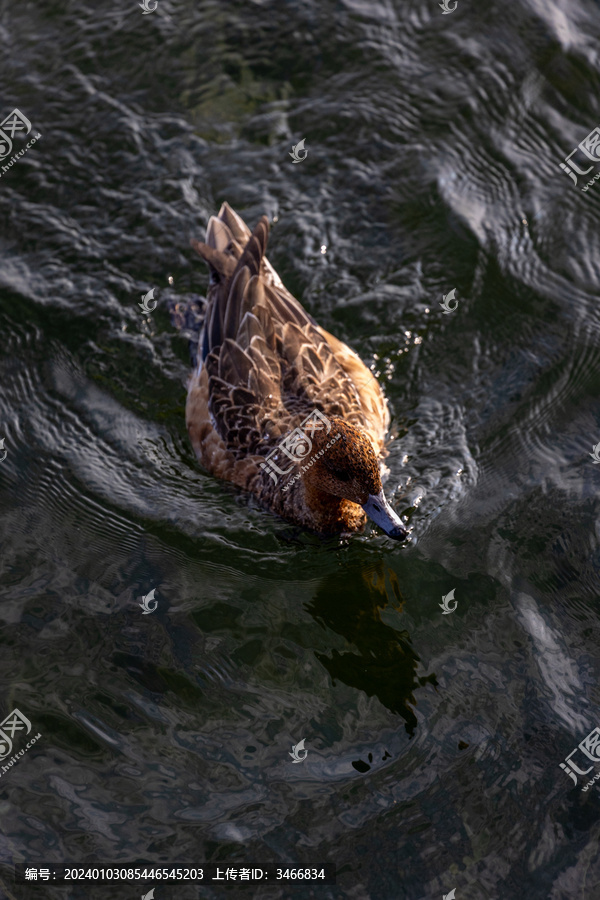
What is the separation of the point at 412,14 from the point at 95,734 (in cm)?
804

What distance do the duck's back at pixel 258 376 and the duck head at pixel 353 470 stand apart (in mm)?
433

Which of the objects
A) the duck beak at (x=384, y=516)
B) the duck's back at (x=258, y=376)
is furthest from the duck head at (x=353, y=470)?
the duck's back at (x=258, y=376)

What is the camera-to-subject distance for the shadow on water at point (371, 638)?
5.79m

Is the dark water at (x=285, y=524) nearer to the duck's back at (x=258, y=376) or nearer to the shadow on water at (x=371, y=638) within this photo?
the shadow on water at (x=371, y=638)

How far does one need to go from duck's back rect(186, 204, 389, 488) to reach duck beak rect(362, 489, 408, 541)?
31.5 inches

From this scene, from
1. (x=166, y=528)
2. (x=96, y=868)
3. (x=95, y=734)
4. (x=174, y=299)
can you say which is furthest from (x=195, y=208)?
(x=96, y=868)

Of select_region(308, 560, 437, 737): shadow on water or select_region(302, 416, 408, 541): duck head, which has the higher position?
select_region(302, 416, 408, 541): duck head

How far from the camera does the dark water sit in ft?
17.5

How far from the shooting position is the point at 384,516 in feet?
19.6

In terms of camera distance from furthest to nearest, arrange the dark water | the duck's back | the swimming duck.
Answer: the duck's back → the swimming duck → the dark water

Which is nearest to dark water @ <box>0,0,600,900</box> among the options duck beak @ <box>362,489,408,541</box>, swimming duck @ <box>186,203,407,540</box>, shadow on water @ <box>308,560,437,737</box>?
shadow on water @ <box>308,560,437,737</box>

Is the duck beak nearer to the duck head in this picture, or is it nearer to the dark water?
the duck head

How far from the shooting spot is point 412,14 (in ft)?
32.4

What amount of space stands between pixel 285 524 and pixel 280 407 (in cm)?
85
